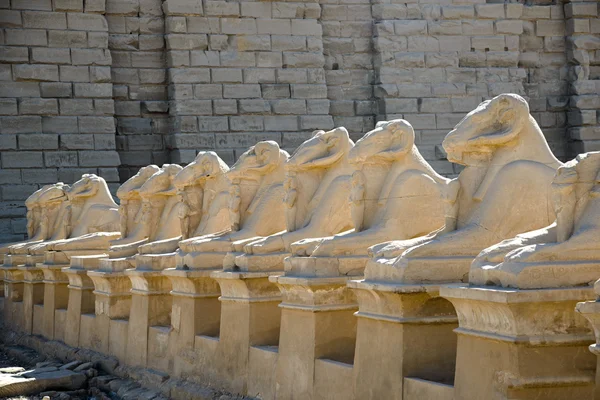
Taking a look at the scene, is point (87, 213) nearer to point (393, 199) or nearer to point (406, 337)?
point (393, 199)

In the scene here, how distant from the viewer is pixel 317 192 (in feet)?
26.8

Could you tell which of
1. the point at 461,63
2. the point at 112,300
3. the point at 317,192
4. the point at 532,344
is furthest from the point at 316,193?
the point at 461,63

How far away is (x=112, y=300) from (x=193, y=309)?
2283mm

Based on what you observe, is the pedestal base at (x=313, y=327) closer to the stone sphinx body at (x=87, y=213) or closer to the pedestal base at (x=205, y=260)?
the pedestal base at (x=205, y=260)

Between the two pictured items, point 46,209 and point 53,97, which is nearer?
point 46,209

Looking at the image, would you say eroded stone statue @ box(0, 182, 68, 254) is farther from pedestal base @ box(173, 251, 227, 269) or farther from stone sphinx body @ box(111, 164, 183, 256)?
pedestal base @ box(173, 251, 227, 269)

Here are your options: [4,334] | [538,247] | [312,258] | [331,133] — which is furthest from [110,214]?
[538,247]

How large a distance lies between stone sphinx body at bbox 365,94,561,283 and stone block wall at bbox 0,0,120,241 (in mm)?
11442

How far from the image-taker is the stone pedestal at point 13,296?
14344mm

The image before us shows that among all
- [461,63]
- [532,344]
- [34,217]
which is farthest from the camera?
[461,63]

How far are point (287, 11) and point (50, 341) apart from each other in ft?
24.0

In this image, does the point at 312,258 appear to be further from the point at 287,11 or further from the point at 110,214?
the point at 287,11

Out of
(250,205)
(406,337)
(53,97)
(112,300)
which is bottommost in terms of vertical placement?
(112,300)

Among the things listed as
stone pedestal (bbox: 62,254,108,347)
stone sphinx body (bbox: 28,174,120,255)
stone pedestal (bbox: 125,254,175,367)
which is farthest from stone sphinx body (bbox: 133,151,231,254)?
stone sphinx body (bbox: 28,174,120,255)
